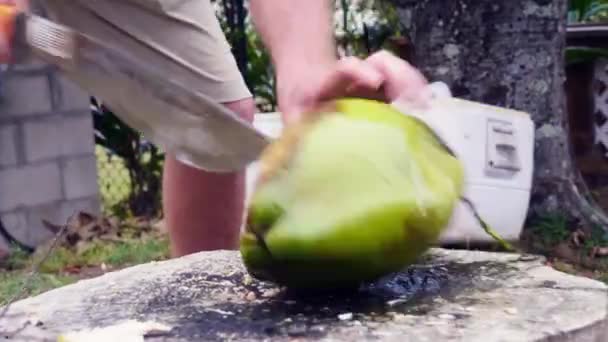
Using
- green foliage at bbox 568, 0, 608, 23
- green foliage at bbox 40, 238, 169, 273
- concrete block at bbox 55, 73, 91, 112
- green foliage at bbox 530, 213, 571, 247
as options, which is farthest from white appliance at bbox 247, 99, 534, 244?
green foliage at bbox 568, 0, 608, 23

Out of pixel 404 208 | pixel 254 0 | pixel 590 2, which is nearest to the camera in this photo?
pixel 404 208

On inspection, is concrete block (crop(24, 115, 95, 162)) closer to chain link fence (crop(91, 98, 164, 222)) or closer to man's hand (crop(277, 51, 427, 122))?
chain link fence (crop(91, 98, 164, 222))

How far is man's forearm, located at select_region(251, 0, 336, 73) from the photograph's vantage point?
160 centimetres

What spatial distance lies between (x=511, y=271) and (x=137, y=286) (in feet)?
1.96

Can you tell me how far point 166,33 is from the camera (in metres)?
2.14

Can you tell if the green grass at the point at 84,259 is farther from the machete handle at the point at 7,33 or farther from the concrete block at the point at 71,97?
the machete handle at the point at 7,33

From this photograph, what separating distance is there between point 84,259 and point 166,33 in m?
2.22

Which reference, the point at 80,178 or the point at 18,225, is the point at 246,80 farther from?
the point at 18,225

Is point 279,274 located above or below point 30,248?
above

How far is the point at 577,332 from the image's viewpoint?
51.3 inches

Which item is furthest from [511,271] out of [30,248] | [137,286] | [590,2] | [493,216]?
[590,2]

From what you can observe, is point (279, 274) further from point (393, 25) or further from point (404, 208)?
point (393, 25)

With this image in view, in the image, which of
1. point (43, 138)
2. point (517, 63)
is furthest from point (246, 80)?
point (517, 63)

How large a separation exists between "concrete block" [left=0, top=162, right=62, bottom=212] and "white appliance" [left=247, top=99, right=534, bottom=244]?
125 cm
